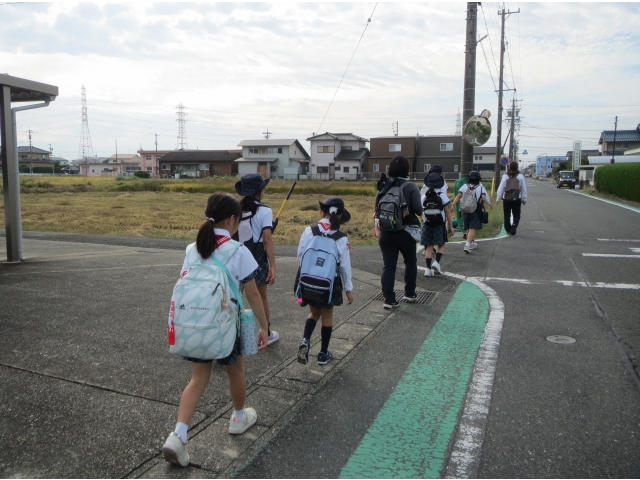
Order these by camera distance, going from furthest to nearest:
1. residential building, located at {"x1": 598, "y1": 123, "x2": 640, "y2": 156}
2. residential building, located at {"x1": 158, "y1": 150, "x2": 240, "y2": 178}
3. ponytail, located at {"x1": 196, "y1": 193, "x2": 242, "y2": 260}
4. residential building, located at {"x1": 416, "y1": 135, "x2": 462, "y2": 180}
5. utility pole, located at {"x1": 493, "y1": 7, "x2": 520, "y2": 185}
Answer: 1. residential building, located at {"x1": 158, "y1": 150, "x2": 240, "y2": 178}
2. residential building, located at {"x1": 598, "y1": 123, "x2": 640, "y2": 156}
3. residential building, located at {"x1": 416, "y1": 135, "x2": 462, "y2": 180}
4. utility pole, located at {"x1": 493, "y1": 7, "x2": 520, "y2": 185}
5. ponytail, located at {"x1": 196, "y1": 193, "x2": 242, "y2": 260}

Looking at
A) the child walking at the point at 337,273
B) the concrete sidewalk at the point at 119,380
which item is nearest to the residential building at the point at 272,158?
the concrete sidewalk at the point at 119,380

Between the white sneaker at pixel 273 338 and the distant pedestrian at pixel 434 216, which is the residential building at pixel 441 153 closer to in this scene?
the distant pedestrian at pixel 434 216

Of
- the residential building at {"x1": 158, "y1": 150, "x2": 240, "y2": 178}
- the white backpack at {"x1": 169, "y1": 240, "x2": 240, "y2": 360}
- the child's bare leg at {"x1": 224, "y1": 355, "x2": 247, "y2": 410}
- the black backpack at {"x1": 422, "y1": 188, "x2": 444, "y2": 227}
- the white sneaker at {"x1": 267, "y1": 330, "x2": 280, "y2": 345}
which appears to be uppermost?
the residential building at {"x1": 158, "y1": 150, "x2": 240, "y2": 178}

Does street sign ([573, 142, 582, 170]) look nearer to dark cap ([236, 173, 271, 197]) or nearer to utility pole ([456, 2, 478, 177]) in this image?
utility pole ([456, 2, 478, 177])

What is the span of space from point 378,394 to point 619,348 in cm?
245

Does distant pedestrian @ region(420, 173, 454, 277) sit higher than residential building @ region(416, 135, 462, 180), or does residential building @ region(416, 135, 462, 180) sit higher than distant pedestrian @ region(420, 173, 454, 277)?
residential building @ region(416, 135, 462, 180)

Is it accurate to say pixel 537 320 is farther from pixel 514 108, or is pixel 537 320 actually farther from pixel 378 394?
pixel 514 108

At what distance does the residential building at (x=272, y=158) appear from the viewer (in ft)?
211

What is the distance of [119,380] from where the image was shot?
12.8 ft

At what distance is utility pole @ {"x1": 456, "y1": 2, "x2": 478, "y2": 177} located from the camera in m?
11.9

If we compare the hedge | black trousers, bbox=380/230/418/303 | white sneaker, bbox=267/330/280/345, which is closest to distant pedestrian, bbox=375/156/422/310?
black trousers, bbox=380/230/418/303

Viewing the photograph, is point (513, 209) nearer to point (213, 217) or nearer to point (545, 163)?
point (213, 217)

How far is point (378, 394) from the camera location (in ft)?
12.4

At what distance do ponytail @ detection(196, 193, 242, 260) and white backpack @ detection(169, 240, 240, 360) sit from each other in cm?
9
